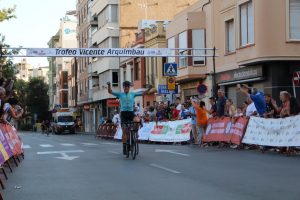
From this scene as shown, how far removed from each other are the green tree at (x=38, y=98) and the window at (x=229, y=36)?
81.4 m

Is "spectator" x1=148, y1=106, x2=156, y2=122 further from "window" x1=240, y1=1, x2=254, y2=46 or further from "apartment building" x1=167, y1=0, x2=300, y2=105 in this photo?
"window" x1=240, y1=1, x2=254, y2=46

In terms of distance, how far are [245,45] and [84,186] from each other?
21.2 meters

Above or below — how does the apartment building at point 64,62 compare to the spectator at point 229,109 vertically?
above

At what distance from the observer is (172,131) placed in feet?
82.9

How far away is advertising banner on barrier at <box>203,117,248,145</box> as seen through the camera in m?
19.3

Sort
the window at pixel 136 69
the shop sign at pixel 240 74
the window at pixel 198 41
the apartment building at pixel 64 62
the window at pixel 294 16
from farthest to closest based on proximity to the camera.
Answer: the apartment building at pixel 64 62, the window at pixel 136 69, the window at pixel 198 41, the shop sign at pixel 240 74, the window at pixel 294 16

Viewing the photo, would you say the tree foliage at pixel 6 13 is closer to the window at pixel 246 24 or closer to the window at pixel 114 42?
the window at pixel 246 24

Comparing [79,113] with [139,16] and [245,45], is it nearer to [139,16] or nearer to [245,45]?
[139,16]

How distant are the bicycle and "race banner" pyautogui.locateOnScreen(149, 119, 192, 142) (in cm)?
831

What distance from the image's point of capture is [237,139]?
1931cm

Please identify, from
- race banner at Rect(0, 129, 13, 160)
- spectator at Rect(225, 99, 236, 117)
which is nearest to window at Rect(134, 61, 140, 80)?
spectator at Rect(225, 99, 236, 117)

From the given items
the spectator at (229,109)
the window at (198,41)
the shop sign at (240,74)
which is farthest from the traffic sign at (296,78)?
the window at (198,41)

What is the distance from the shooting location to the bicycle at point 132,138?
50.6 ft

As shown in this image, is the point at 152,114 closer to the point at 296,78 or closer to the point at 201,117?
the point at 296,78
